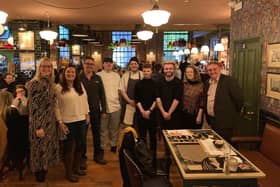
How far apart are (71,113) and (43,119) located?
1.09ft

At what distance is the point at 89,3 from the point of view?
608cm

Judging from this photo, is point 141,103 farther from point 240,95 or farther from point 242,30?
point 242,30

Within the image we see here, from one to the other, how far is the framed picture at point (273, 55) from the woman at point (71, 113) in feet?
7.96

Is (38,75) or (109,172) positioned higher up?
(38,75)

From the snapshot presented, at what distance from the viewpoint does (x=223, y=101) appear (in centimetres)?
375

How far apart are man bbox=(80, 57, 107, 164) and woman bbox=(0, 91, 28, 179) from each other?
36.7 inches

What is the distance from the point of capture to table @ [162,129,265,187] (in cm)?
218

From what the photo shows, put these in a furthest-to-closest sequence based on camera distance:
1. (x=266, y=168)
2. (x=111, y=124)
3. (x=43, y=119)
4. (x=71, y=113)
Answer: (x=111, y=124), (x=71, y=113), (x=43, y=119), (x=266, y=168)

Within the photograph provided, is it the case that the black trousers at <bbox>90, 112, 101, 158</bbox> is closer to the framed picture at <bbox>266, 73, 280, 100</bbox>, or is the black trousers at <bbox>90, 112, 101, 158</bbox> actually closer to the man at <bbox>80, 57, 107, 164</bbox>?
the man at <bbox>80, 57, 107, 164</bbox>

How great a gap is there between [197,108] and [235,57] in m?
1.46

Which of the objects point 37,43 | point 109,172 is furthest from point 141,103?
point 37,43

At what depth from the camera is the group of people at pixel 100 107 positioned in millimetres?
3527

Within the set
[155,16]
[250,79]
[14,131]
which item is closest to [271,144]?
[250,79]

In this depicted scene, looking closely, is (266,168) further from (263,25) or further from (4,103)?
(4,103)
